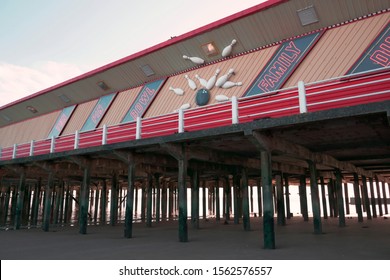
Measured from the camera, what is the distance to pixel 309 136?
11.4 m

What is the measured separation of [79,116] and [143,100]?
6044 millimetres

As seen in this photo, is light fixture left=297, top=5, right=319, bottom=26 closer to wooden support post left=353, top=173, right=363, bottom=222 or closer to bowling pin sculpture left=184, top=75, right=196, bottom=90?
bowling pin sculpture left=184, top=75, right=196, bottom=90

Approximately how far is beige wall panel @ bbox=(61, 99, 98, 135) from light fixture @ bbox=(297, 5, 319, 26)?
43.8 ft

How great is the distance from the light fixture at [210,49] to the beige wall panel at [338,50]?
3.91 meters

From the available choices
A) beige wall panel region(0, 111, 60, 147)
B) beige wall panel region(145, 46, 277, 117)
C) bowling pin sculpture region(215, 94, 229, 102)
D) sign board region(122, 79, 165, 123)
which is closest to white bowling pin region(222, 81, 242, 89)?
beige wall panel region(145, 46, 277, 117)

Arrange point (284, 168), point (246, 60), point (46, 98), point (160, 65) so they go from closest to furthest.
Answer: point (246, 60), point (160, 65), point (284, 168), point (46, 98)

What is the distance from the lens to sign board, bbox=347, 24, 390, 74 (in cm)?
1074

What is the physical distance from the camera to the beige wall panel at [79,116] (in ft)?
68.2

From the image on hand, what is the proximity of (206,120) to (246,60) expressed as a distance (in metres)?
4.19

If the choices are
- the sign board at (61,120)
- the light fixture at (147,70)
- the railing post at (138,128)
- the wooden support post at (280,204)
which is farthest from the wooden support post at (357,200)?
the sign board at (61,120)

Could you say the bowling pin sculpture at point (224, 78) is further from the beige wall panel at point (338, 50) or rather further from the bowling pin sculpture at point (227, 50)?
the beige wall panel at point (338, 50)

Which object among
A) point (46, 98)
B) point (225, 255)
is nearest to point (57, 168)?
point (46, 98)
